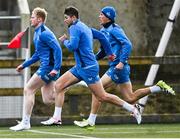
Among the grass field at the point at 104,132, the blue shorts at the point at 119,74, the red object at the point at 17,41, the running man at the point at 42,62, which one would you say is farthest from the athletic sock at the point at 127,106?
the red object at the point at 17,41

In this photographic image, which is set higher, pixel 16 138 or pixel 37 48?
pixel 37 48

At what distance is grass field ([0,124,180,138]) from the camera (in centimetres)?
1534

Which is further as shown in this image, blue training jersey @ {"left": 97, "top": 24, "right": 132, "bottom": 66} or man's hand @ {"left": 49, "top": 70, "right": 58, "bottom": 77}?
blue training jersey @ {"left": 97, "top": 24, "right": 132, "bottom": 66}

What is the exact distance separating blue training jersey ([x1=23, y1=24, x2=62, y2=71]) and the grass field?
1106mm

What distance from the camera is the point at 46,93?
54.2 feet

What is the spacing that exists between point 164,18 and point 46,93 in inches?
348

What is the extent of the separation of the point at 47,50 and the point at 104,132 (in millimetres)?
1616

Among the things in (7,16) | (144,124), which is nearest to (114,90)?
(144,124)

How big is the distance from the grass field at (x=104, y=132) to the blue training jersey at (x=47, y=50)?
3.63 ft

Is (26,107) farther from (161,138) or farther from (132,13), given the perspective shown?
(132,13)

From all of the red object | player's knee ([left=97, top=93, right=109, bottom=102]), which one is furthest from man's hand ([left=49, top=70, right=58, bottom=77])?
the red object

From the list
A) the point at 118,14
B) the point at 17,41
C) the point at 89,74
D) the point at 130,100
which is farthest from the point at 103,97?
the point at 118,14

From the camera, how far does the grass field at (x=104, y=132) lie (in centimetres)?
1534

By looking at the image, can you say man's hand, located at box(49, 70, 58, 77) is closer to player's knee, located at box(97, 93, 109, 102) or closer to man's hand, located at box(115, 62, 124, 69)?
player's knee, located at box(97, 93, 109, 102)
